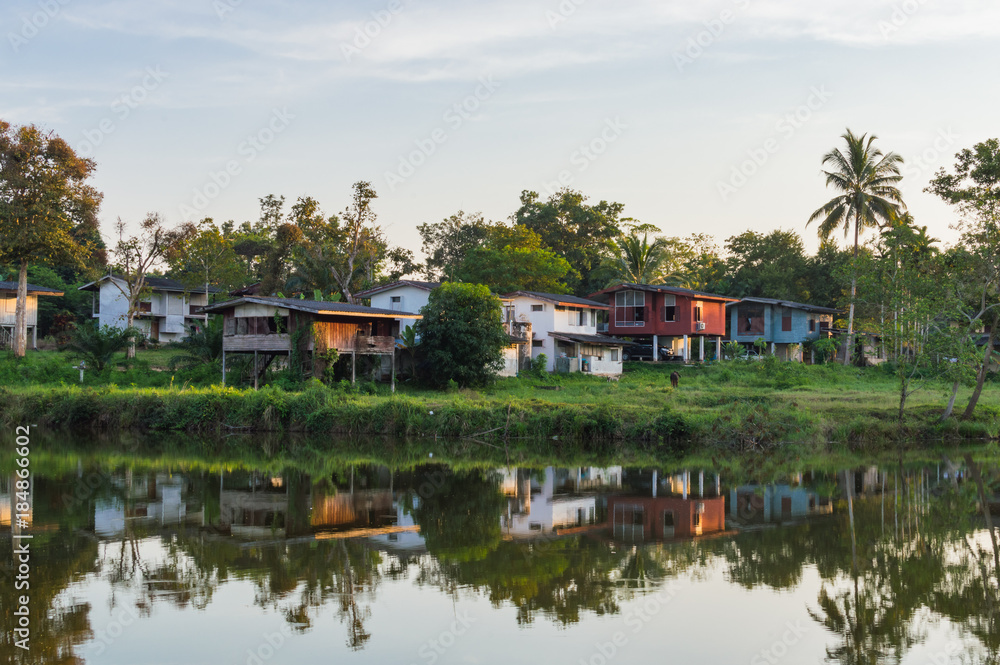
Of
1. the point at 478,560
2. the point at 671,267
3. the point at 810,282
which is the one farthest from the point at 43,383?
the point at 810,282

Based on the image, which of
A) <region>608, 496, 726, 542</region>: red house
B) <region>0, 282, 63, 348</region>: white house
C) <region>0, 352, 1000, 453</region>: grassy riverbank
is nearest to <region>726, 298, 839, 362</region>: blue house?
<region>0, 352, 1000, 453</region>: grassy riverbank

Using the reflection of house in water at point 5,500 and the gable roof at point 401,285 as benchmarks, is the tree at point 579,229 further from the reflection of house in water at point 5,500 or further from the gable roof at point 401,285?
the reflection of house in water at point 5,500

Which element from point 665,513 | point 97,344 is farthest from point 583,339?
point 665,513

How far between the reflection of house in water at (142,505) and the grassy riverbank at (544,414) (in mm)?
10317

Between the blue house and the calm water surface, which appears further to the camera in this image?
the blue house

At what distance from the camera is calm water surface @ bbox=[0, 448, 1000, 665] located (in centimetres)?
950

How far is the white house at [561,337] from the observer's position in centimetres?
4868

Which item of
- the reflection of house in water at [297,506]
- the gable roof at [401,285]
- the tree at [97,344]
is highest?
the gable roof at [401,285]

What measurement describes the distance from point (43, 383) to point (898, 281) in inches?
1336

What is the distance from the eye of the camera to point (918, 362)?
91.7ft

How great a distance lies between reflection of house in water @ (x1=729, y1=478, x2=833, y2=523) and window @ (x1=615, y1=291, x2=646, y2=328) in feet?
112

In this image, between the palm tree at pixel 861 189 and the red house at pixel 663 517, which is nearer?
the red house at pixel 663 517

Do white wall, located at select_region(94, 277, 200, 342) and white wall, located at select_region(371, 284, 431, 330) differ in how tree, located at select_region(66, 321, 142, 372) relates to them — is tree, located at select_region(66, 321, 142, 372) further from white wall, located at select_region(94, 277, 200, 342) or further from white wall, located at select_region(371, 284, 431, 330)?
white wall, located at select_region(94, 277, 200, 342)

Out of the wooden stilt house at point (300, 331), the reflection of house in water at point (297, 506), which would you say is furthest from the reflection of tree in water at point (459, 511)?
the wooden stilt house at point (300, 331)
